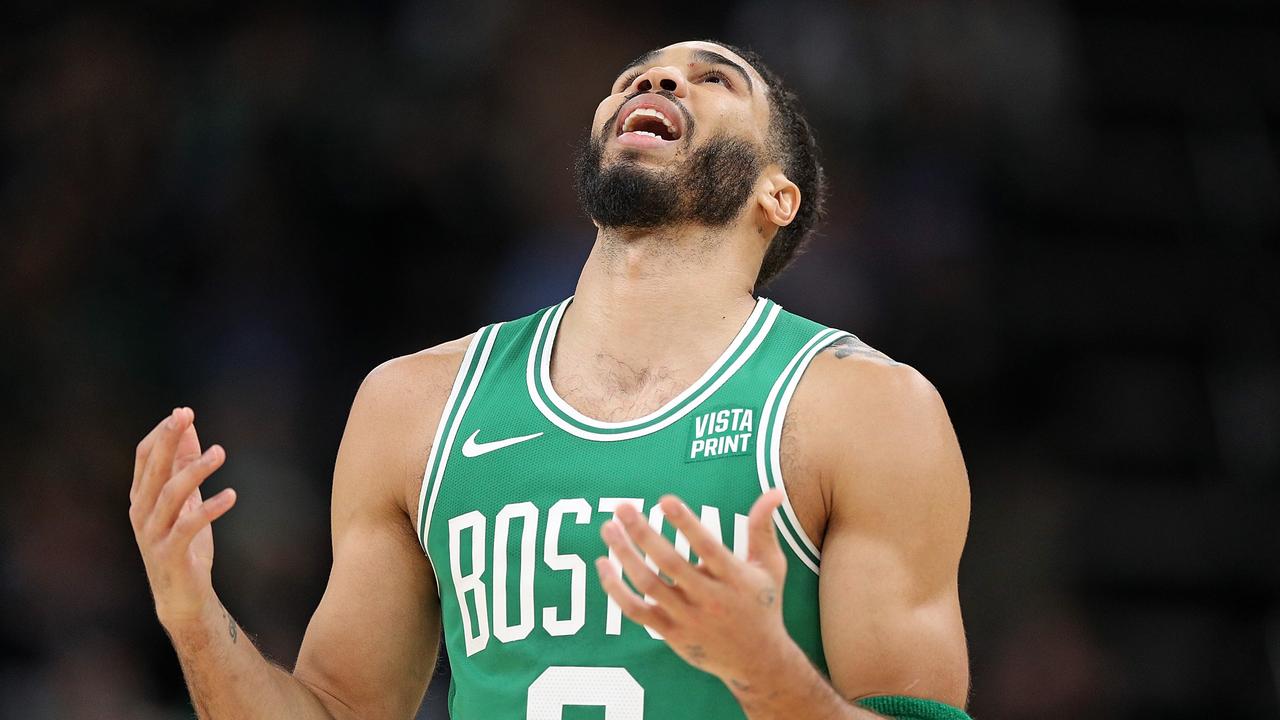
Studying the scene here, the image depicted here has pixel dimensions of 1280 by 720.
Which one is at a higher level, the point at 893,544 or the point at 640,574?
the point at 640,574

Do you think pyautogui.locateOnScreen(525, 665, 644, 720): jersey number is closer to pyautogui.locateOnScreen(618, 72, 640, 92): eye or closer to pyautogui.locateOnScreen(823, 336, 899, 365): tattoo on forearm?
pyautogui.locateOnScreen(823, 336, 899, 365): tattoo on forearm

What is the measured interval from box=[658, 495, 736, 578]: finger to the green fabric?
0.80 m

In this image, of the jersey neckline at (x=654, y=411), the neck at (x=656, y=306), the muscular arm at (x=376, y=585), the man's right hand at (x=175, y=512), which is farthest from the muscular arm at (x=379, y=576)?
the man's right hand at (x=175, y=512)

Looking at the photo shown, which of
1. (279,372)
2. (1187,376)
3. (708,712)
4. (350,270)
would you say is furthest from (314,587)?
(1187,376)

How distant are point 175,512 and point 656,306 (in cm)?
139

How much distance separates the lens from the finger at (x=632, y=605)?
2621 mm

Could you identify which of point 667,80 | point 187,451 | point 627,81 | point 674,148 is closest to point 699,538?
point 187,451

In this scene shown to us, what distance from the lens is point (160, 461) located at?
3115 mm

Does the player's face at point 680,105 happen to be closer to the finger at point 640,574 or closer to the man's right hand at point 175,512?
the man's right hand at point 175,512

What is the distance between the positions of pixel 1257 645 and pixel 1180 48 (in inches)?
127

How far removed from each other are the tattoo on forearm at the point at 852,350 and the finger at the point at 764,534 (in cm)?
109

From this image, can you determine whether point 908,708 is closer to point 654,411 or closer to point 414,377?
point 654,411

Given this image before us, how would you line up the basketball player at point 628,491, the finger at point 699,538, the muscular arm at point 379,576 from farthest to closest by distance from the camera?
the muscular arm at point 379,576 → the basketball player at point 628,491 → the finger at point 699,538

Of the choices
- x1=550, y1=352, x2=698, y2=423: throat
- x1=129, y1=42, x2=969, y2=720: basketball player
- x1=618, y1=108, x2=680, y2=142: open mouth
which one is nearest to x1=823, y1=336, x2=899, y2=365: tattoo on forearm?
x1=129, y1=42, x2=969, y2=720: basketball player
